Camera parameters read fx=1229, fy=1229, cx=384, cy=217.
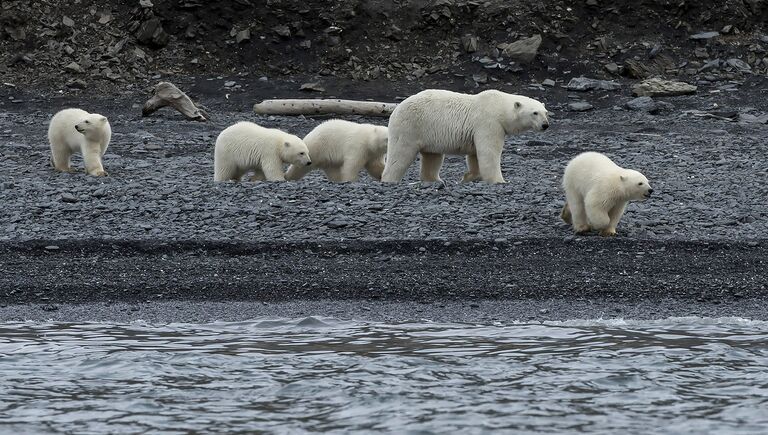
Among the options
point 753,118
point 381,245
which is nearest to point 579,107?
point 753,118

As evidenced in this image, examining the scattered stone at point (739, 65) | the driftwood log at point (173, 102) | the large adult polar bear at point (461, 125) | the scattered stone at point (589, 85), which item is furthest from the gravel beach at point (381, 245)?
the scattered stone at point (739, 65)

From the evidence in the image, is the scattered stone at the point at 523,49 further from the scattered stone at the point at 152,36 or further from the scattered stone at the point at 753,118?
the scattered stone at the point at 152,36

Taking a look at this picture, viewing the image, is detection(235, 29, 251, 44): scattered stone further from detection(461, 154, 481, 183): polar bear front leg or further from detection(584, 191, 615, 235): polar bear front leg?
detection(584, 191, 615, 235): polar bear front leg

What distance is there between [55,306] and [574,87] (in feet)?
38.1

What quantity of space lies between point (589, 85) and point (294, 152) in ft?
25.2

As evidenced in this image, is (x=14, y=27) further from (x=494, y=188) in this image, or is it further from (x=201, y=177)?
(x=494, y=188)

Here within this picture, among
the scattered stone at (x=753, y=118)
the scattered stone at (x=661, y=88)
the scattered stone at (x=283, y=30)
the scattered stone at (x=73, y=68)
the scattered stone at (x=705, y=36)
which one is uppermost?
the scattered stone at (x=283, y=30)

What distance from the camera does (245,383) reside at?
6902mm

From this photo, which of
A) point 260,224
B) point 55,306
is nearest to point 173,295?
point 55,306

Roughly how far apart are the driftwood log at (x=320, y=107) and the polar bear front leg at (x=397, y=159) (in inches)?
200

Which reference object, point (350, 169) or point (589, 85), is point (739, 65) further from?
point (350, 169)

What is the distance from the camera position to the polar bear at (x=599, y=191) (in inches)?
381

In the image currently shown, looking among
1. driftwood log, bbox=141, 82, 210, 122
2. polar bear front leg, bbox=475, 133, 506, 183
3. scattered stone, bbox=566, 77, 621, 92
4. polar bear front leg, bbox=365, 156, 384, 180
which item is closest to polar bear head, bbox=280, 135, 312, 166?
polar bear front leg, bbox=365, 156, 384, 180

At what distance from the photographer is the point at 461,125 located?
11961 mm
